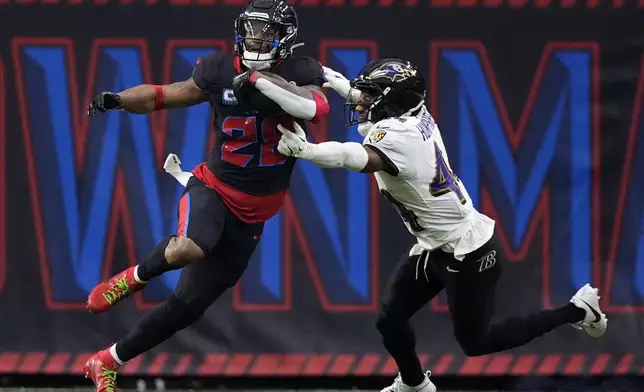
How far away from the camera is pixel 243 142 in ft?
19.7

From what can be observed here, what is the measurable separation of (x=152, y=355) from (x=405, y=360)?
1477 mm

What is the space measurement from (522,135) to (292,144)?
1.92 meters

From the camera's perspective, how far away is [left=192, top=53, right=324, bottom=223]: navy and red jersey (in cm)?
596

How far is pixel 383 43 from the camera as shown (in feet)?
23.2

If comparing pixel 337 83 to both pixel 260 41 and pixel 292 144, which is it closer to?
pixel 260 41

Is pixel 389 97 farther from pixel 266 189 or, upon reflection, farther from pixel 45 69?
pixel 45 69

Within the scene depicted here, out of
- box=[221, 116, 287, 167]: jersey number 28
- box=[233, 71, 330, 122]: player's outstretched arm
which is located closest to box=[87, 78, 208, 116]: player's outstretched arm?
box=[221, 116, 287, 167]: jersey number 28

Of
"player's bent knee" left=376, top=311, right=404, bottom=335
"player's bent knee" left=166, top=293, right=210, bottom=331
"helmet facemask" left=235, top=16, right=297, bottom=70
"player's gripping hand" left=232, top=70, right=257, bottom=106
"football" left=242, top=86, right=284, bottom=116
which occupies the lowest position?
"player's bent knee" left=376, top=311, right=404, bottom=335

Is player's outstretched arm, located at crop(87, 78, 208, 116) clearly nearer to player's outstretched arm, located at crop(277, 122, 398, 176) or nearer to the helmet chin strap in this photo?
the helmet chin strap

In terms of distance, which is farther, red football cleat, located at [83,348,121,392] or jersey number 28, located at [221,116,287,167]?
red football cleat, located at [83,348,121,392]

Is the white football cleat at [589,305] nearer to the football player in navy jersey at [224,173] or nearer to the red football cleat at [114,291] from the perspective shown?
the football player in navy jersey at [224,173]

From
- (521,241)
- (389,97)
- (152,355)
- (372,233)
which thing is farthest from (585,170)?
(152,355)

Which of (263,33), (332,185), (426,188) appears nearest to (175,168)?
(263,33)

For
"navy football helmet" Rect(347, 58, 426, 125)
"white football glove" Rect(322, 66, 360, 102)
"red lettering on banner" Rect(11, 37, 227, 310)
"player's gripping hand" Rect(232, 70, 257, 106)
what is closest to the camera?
"player's gripping hand" Rect(232, 70, 257, 106)
